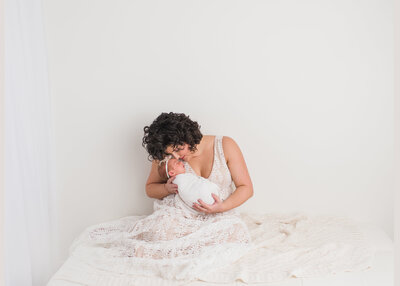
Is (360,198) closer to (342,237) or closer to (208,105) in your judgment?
(342,237)

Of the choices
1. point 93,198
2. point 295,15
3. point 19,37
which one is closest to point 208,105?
point 295,15

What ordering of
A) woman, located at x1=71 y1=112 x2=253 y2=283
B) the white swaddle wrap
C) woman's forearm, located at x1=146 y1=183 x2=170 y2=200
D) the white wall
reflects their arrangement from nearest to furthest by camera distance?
woman, located at x1=71 y1=112 x2=253 y2=283, the white swaddle wrap, woman's forearm, located at x1=146 y1=183 x2=170 y2=200, the white wall

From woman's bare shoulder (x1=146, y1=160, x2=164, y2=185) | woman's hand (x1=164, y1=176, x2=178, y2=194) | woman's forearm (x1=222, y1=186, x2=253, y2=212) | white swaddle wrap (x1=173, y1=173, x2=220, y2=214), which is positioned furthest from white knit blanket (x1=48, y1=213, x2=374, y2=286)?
woman's bare shoulder (x1=146, y1=160, x2=164, y2=185)

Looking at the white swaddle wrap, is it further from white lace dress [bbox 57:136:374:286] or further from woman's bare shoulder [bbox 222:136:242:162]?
woman's bare shoulder [bbox 222:136:242:162]

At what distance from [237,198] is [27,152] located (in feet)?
3.76

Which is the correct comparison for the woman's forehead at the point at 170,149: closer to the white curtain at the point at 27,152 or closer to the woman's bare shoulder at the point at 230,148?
the woman's bare shoulder at the point at 230,148

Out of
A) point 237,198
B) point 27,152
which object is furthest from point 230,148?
point 27,152

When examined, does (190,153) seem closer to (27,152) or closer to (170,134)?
(170,134)

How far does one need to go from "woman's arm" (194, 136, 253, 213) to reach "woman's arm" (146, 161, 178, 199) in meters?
0.31

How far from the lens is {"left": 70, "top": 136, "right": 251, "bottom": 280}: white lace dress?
6.65 feet

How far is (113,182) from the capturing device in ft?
9.50

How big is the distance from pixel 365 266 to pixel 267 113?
1.11 meters

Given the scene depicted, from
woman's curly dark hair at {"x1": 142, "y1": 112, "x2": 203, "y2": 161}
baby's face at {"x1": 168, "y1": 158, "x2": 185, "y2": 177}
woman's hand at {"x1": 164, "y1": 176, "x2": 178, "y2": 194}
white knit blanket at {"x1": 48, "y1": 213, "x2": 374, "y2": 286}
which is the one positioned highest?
woman's curly dark hair at {"x1": 142, "y1": 112, "x2": 203, "y2": 161}

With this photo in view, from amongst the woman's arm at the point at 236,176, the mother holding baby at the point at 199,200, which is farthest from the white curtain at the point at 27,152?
the woman's arm at the point at 236,176
